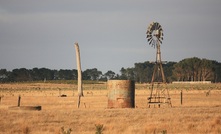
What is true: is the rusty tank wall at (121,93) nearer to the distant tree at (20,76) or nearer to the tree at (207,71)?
the tree at (207,71)

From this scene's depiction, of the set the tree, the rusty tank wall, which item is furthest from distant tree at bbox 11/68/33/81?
the rusty tank wall

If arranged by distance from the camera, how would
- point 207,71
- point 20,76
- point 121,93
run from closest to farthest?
point 121,93 < point 207,71 < point 20,76

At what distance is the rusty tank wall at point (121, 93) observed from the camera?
111ft

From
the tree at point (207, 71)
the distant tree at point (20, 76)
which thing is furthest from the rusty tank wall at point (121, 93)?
the distant tree at point (20, 76)

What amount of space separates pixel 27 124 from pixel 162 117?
23.7 feet

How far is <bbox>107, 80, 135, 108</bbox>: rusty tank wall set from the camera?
111 ft

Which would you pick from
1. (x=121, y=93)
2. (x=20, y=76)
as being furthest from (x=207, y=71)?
(x=121, y=93)

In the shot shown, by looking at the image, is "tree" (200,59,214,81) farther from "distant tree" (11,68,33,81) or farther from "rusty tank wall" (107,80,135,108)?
"rusty tank wall" (107,80,135,108)

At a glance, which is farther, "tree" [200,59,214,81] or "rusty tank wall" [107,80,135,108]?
"tree" [200,59,214,81]

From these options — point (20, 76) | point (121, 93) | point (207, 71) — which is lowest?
point (121, 93)

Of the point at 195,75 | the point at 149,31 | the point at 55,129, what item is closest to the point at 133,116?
Result: the point at 55,129

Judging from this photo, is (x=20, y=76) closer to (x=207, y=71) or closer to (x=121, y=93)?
(x=207, y=71)

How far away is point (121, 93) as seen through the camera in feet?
111

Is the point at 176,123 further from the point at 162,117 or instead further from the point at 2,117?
the point at 2,117
